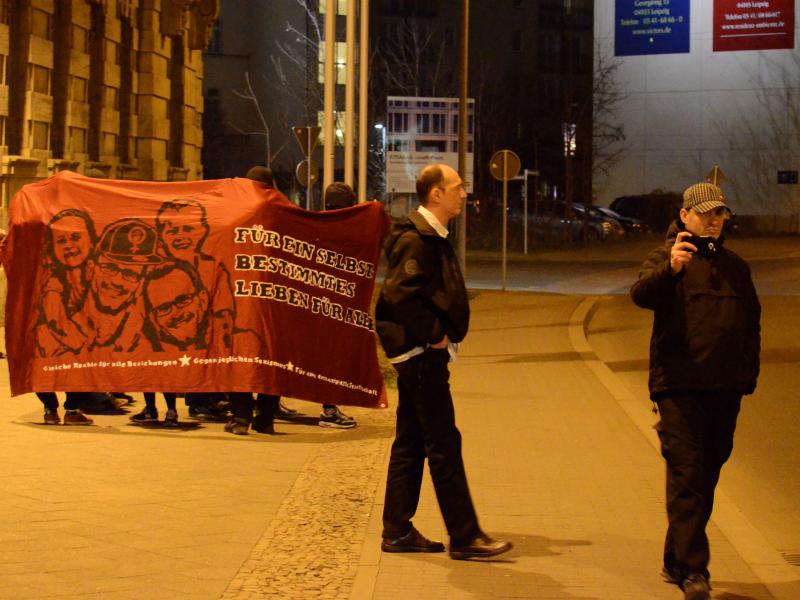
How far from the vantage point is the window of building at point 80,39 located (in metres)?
18.8

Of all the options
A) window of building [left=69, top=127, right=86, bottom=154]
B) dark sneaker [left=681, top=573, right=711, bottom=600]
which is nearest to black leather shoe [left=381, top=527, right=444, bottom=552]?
dark sneaker [left=681, top=573, right=711, bottom=600]

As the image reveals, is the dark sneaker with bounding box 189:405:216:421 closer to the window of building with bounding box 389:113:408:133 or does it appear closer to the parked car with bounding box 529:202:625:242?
the window of building with bounding box 389:113:408:133

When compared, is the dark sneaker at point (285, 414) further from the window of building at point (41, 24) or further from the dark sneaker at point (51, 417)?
the window of building at point (41, 24)

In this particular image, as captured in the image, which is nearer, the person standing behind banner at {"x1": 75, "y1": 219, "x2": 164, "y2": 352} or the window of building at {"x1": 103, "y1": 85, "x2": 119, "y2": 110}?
the person standing behind banner at {"x1": 75, "y1": 219, "x2": 164, "y2": 352}

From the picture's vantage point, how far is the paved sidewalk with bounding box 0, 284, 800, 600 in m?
5.68

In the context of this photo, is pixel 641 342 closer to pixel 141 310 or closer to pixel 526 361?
pixel 526 361

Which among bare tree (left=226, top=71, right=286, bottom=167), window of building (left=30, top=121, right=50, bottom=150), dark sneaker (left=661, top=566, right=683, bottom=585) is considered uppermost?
bare tree (left=226, top=71, right=286, bottom=167)

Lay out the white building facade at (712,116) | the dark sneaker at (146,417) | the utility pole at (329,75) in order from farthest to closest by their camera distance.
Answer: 1. the white building facade at (712,116)
2. the utility pole at (329,75)
3. the dark sneaker at (146,417)

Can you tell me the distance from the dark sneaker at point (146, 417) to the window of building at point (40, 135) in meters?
8.50

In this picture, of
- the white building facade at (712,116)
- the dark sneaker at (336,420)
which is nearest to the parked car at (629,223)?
the white building facade at (712,116)

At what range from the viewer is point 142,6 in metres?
22.0

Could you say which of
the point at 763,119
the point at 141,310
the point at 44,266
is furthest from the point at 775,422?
the point at 763,119

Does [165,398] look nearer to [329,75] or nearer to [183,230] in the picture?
[183,230]

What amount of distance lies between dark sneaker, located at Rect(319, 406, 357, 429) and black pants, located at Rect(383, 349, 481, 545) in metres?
3.71
